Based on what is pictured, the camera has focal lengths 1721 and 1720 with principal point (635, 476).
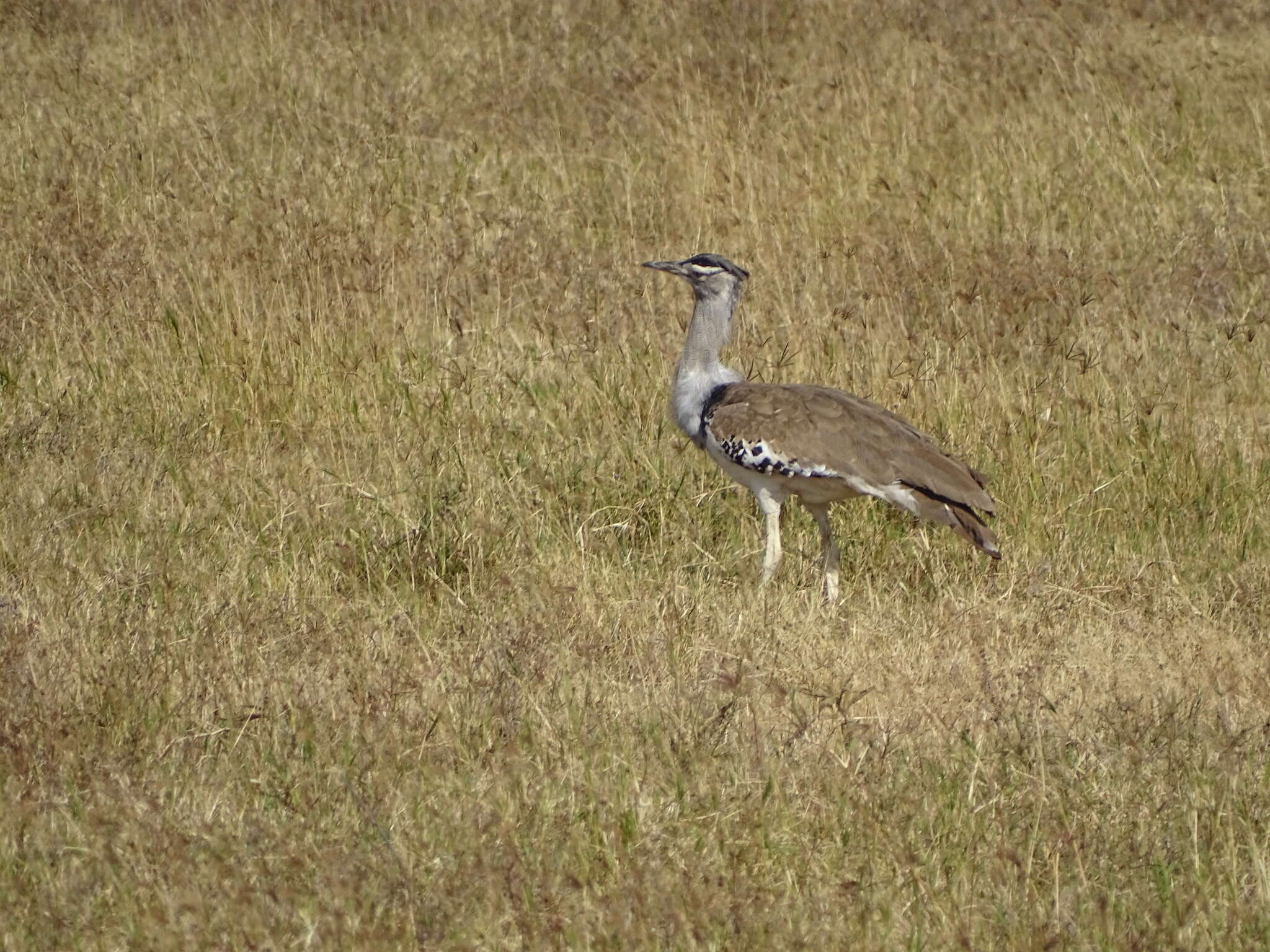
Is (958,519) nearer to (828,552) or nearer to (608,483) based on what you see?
(828,552)

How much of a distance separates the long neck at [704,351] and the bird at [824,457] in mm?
16

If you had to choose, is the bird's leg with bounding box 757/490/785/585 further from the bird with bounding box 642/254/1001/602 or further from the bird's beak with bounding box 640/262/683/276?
the bird's beak with bounding box 640/262/683/276

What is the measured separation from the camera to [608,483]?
18.6 feet

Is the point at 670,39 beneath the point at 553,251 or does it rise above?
Answer: above

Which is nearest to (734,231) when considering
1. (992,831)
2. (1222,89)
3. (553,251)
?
(553,251)

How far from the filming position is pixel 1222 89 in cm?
902

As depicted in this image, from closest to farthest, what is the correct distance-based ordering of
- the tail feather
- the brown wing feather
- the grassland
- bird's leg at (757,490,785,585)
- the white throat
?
the grassland
the tail feather
the brown wing feather
bird's leg at (757,490,785,585)
the white throat

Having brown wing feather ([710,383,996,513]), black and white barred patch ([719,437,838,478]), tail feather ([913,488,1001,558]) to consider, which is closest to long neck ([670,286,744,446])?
brown wing feather ([710,383,996,513])

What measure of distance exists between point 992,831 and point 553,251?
4679mm

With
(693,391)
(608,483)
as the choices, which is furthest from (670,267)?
(608,483)

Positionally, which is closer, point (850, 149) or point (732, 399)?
point (732, 399)

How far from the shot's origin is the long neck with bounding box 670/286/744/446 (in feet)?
18.2

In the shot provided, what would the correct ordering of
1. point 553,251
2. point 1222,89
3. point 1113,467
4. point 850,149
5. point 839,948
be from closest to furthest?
point 839,948, point 1113,467, point 553,251, point 850,149, point 1222,89

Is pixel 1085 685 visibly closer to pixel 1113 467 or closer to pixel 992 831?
pixel 992 831
